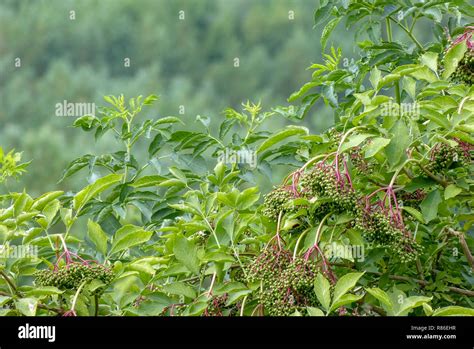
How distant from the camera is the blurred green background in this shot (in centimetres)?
1461

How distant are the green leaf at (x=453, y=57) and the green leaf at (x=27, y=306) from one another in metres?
0.81

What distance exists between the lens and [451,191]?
4.57 ft

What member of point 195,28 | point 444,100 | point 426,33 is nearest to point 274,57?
point 195,28

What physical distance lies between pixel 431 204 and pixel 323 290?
0.86 ft

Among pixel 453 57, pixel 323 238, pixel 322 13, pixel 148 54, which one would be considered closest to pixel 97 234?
pixel 323 238

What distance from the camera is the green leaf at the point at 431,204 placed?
1.39 m

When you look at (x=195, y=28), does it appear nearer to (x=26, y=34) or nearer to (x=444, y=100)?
(x=26, y=34)

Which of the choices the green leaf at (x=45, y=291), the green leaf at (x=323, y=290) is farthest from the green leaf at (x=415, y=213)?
the green leaf at (x=45, y=291)

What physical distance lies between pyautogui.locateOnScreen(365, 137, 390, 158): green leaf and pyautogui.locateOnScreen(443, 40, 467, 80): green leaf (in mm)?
273

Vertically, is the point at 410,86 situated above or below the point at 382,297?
above

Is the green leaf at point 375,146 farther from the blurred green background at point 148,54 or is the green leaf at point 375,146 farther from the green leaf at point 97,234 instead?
the blurred green background at point 148,54

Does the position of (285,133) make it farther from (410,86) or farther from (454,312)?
(454,312)

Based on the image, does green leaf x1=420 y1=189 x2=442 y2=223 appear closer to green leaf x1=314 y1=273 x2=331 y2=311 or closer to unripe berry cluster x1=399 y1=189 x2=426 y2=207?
unripe berry cluster x1=399 y1=189 x2=426 y2=207

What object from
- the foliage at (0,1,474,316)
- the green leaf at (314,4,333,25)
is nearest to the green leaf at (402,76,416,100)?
the foliage at (0,1,474,316)
